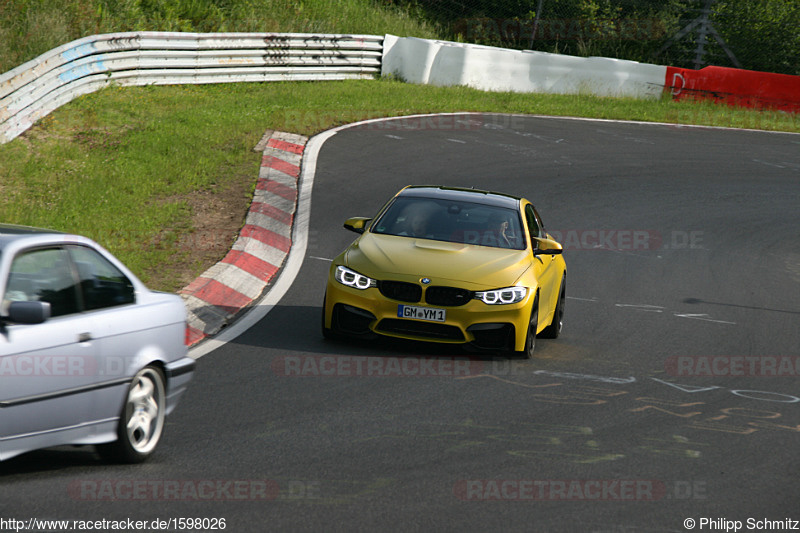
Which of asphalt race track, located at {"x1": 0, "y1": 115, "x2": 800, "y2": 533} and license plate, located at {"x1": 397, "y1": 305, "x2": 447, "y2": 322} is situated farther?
license plate, located at {"x1": 397, "y1": 305, "x2": 447, "y2": 322}

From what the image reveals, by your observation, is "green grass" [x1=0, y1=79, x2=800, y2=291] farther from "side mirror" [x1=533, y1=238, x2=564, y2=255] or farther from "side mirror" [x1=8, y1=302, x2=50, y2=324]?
"side mirror" [x1=8, y1=302, x2=50, y2=324]

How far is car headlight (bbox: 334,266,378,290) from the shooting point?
9.99 m

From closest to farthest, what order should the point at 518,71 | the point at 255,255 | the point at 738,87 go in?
the point at 255,255 → the point at 738,87 → the point at 518,71

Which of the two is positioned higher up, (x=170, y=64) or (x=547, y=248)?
(x=170, y=64)

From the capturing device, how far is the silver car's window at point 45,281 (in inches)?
226

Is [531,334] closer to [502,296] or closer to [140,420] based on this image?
[502,296]

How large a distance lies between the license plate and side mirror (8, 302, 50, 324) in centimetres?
474

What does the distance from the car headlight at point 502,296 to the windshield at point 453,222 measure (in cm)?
100

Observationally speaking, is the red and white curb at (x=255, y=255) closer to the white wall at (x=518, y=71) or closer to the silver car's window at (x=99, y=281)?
the silver car's window at (x=99, y=281)

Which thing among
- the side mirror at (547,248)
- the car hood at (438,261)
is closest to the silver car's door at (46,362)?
the car hood at (438,261)

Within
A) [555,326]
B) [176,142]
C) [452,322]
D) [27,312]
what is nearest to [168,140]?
[176,142]

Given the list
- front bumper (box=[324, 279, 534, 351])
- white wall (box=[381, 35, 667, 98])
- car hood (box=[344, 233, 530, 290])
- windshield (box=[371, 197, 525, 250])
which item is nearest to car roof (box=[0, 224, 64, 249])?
front bumper (box=[324, 279, 534, 351])

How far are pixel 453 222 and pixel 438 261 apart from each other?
1072 millimetres

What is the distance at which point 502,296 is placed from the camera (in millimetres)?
9938
